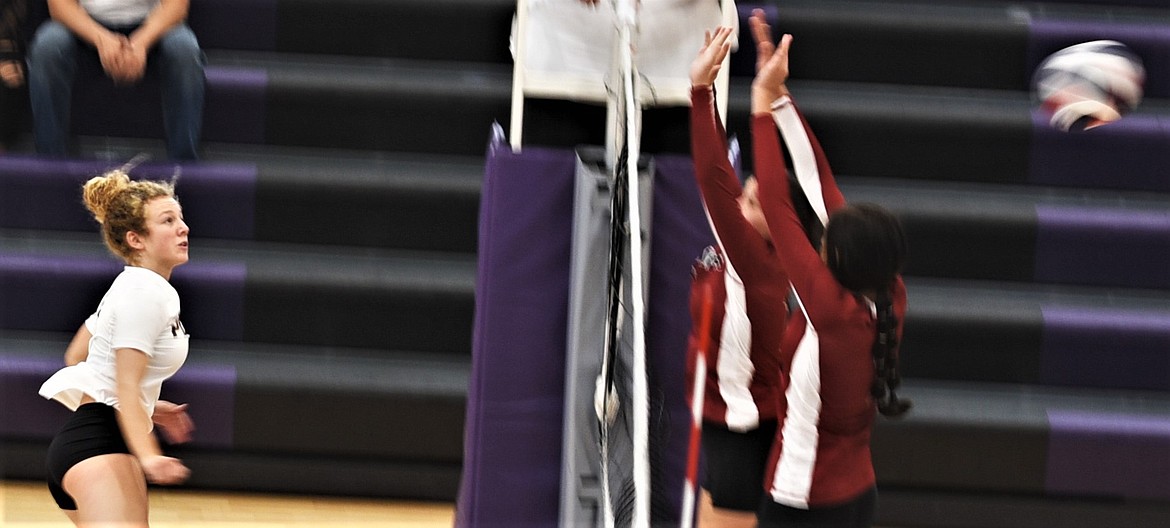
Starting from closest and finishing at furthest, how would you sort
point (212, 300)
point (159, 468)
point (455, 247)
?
point (159, 468)
point (212, 300)
point (455, 247)

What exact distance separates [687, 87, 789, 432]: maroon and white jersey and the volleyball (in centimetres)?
107

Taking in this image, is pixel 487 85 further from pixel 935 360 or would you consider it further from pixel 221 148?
pixel 935 360

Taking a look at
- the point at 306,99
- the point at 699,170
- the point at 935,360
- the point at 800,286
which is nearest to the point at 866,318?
the point at 800,286

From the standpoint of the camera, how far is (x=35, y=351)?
4297 millimetres

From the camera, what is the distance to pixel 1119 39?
191 inches

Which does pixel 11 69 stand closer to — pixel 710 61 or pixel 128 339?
pixel 128 339

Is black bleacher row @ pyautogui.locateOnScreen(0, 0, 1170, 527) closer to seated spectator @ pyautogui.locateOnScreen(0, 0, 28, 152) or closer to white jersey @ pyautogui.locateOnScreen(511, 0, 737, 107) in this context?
seated spectator @ pyautogui.locateOnScreen(0, 0, 28, 152)

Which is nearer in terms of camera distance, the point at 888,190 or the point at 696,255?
the point at 696,255

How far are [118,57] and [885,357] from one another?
311cm

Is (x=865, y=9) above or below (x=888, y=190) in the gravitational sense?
above

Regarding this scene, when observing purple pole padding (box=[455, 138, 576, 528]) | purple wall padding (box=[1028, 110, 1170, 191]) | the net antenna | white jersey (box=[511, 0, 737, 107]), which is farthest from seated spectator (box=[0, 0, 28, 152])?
purple wall padding (box=[1028, 110, 1170, 191])

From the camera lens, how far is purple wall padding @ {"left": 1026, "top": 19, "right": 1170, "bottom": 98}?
484cm

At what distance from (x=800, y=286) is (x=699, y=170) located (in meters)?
0.33

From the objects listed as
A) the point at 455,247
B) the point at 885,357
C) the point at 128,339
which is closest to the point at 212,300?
the point at 455,247
